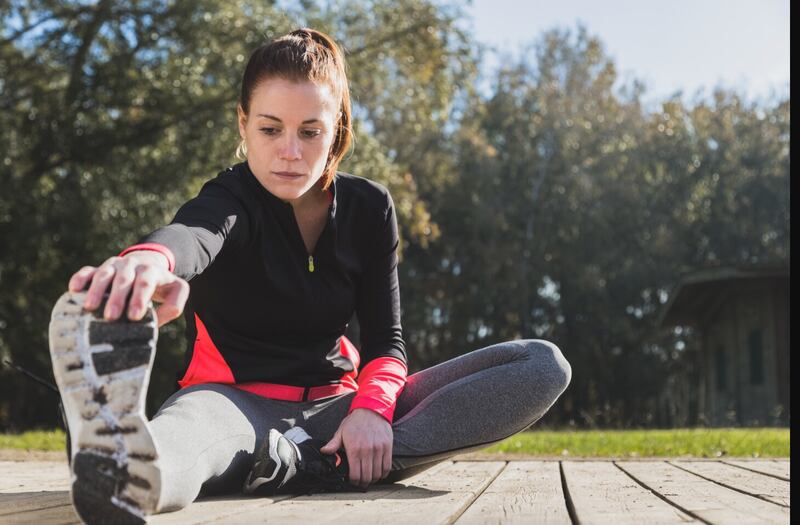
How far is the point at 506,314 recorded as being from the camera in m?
24.7

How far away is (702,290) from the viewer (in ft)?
53.6

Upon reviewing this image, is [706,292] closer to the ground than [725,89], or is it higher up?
closer to the ground

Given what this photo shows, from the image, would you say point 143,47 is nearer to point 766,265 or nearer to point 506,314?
point 766,265

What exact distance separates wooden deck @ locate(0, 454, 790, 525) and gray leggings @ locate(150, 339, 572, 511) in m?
0.11

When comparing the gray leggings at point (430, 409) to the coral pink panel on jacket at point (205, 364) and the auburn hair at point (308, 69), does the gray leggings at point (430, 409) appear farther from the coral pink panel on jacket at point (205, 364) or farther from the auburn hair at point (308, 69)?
the auburn hair at point (308, 69)

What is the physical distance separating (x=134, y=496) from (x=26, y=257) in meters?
12.4

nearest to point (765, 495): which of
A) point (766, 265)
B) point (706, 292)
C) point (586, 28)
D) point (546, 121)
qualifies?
point (766, 265)

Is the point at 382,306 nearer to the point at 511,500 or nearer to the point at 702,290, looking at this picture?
the point at 511,500

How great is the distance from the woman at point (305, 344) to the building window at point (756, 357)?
13842 millimetres

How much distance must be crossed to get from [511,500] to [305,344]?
32.2 inches

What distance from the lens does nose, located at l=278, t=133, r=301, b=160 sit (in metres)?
2.48

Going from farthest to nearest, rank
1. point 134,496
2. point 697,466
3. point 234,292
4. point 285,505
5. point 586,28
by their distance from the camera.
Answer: point 586,28
point 697,466
point 234,292
point 285,505
point 134,496

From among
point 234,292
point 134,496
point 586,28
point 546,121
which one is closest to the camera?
point 134,496

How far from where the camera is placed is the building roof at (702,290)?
14055 millimetres
